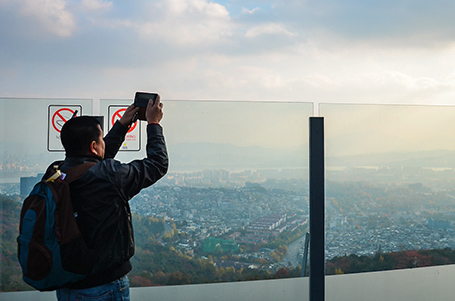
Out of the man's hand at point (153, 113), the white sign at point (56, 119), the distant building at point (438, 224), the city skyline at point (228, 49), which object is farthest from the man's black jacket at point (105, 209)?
the city skyline at point (228, 49)

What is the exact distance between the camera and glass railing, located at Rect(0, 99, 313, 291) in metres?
2.65

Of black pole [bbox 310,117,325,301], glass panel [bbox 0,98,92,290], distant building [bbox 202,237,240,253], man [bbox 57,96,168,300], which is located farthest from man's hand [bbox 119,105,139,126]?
black pole [bbox 310,117,325,301]

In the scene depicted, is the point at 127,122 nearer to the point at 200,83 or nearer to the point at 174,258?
the point at 174,258

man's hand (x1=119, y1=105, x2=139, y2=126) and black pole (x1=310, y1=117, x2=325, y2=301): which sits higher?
man's hand (x1=119, y1=105, x2=139, y2=126)

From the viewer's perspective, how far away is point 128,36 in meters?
4.52

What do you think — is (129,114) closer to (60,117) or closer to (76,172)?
(76,172)

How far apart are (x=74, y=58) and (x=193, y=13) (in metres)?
1.28

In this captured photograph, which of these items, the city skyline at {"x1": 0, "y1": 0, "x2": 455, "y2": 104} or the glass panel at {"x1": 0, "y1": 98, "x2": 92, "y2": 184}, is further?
the city skyline at {"x1": 0, "y1": 0, "x2": 455, "y2": 104}

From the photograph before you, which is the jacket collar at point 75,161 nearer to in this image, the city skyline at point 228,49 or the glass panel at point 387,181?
the glass panel at point 387,181

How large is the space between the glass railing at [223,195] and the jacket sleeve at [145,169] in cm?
77

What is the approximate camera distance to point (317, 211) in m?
2.59

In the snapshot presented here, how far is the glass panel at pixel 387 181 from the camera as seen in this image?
2697 millimetres

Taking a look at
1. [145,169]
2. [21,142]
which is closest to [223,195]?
[145,169]

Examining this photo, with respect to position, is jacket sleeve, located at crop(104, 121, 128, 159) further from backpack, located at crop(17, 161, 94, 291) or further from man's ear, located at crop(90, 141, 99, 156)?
backpack, located at crop(17, 161, 94, 291)
